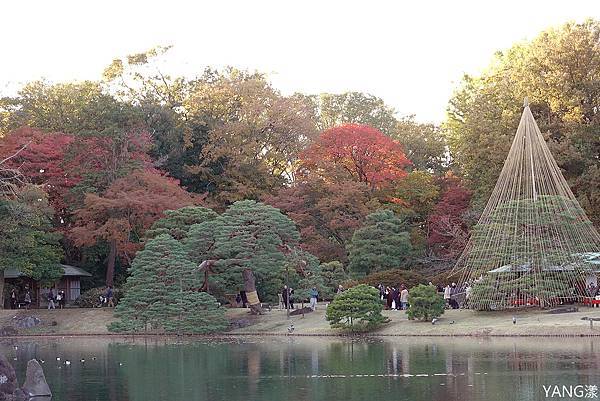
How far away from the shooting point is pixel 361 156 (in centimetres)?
5150

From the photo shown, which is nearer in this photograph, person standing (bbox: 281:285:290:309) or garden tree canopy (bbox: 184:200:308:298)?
person standing (bbox: 281:285:290:309)

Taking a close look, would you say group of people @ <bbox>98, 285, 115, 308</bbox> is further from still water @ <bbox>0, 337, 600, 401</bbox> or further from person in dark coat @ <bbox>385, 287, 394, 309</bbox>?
person in dark coat @ <bbox>385, 287, 394, 309</bbox>

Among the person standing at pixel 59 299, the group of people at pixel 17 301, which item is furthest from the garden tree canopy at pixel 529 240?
the group of people at pixel 17 301

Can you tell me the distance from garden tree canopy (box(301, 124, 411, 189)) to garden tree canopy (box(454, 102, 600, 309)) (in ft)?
40.6

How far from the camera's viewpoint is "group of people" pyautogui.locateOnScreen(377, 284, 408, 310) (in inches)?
1543

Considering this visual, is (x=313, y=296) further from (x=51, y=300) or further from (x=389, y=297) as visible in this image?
(x=51, y=300)

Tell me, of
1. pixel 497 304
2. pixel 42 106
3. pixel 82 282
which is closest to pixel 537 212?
pixel 497 304

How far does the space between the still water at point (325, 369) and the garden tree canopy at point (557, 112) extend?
650 inches

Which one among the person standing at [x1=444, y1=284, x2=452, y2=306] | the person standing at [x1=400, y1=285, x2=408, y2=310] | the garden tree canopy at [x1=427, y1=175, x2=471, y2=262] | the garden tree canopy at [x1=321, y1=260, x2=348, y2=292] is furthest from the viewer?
the garden tree canopy at [x1=427, y1=175, x2=471, y2=262]

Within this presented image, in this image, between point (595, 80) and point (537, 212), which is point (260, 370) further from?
point (595, 80)

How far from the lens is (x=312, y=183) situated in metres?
50.0

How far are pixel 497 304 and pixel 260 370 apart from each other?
13.9 meters

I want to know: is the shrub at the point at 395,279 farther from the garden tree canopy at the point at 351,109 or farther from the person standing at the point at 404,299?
the garden tree canopy at the point at 351,109

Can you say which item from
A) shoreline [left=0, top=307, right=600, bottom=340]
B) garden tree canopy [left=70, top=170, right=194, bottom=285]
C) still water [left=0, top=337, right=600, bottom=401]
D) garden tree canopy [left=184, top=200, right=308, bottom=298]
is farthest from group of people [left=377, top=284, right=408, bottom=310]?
garden tree canopy [left=70, top=170, right=194, bottom=285]
